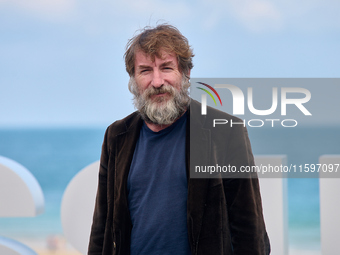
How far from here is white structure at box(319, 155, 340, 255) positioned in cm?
274

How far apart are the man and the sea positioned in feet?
14.2

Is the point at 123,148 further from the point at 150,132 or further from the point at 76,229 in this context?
the point at 76,229

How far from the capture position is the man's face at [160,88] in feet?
6.12

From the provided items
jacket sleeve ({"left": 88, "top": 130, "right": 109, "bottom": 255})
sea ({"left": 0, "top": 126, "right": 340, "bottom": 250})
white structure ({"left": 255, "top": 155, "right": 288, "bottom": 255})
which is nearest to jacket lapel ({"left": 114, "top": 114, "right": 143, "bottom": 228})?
jacket sleeve ({"left": 88, "top": 130, "right": 109, "bottom": 255})

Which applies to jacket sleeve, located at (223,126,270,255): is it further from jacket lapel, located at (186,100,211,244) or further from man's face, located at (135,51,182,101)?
man's face, located at (135,51,182,101)

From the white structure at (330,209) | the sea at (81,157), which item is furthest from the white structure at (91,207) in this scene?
the sea at (81,157)

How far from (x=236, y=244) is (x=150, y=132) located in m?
0.59

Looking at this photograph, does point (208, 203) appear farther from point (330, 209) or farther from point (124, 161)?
point (330, 209)

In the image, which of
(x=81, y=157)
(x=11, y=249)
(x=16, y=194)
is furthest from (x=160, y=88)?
(x=81, y=157)

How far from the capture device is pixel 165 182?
174 centimetres

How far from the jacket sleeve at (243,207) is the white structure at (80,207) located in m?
1.42

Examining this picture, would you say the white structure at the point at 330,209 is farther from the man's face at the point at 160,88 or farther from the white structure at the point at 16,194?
the white structure at the point at 16,194

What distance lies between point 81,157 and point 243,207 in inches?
458

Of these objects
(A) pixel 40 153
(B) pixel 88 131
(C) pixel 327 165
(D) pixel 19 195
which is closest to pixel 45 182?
(A) pixel 40 153
